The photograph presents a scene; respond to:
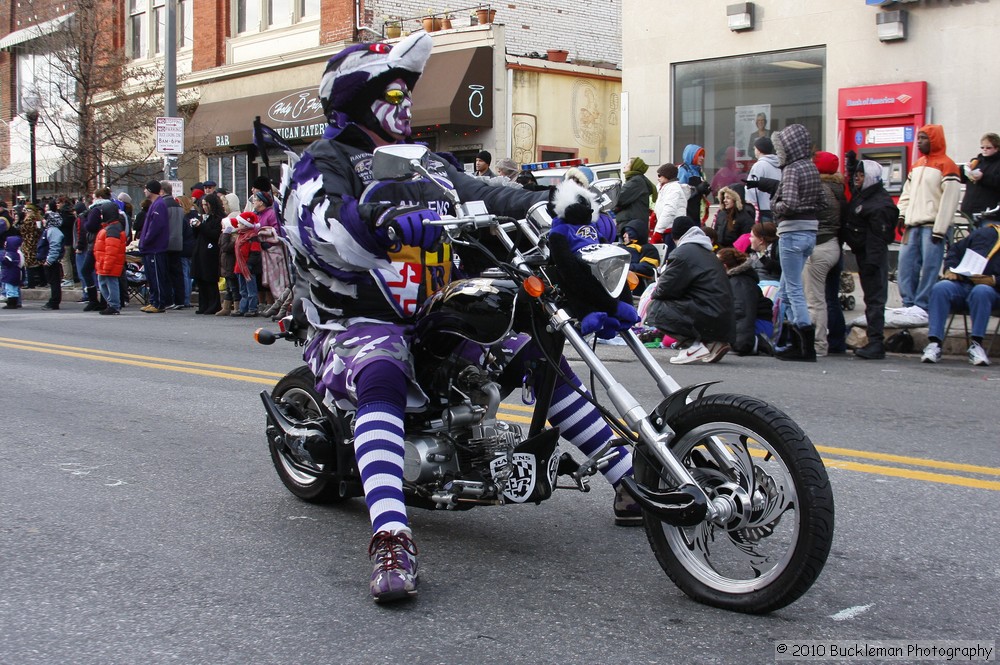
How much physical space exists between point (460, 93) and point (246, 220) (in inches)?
277

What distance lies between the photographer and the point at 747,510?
341 centimetres

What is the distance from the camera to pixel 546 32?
26047mm

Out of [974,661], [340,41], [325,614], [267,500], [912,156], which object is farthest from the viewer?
[340,41]

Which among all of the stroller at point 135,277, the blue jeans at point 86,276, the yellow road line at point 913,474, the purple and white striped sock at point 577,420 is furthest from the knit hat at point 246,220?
the purple and white striped sock at point 577,420

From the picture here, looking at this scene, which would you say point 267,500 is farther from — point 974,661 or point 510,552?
point 974,661

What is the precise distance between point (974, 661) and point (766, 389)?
5477 mm

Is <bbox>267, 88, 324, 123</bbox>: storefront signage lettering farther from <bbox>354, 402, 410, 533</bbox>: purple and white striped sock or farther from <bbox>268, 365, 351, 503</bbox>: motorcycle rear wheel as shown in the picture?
<bbox>354, 402, 410, 533</bbox>: purple and white striped sock

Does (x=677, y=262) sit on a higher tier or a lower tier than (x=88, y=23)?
lower

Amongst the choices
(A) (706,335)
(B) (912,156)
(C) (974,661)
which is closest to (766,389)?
(A) (706,335)

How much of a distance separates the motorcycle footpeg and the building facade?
12.8 metres

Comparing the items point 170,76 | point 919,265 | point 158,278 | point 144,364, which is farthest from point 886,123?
point 170,76

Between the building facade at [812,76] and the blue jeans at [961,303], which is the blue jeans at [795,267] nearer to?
the blue jeans at [961,303]

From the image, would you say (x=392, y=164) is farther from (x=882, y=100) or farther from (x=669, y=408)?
(x=882, y=100)

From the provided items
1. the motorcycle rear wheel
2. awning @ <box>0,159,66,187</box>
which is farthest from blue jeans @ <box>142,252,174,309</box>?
awning @ <box>0,159,66,187</box>
